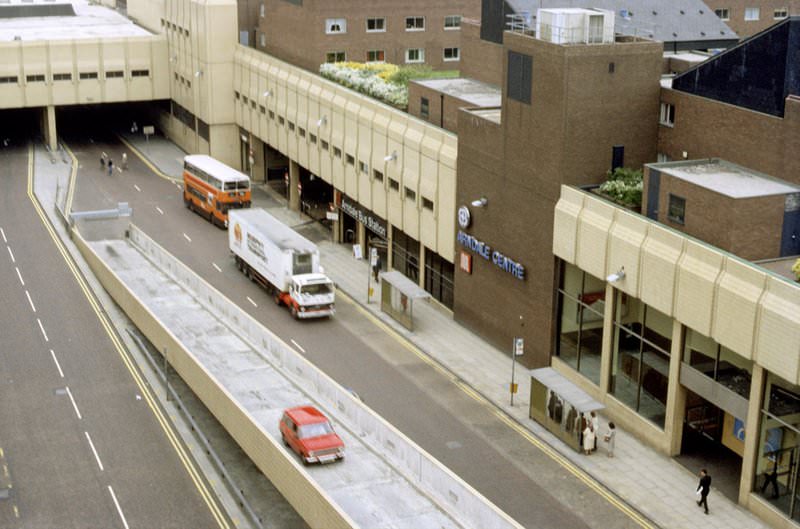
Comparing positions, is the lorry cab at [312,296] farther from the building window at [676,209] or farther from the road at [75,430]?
the building window at [676,209]

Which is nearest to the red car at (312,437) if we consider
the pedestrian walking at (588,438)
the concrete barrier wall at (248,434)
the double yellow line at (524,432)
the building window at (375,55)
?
the concrete barrier wall at (248,434)

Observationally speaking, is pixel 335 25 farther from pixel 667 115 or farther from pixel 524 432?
pixel 524 432

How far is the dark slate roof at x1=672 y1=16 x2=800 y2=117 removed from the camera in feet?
141

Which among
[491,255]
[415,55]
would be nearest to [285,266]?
[491,255]

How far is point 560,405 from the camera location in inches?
1753

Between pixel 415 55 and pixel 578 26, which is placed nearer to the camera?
pixel 578 26

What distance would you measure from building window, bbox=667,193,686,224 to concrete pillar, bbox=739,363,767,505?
7092 mm

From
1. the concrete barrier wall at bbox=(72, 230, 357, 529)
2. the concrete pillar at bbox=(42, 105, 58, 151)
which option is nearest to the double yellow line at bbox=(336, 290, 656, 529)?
the concrete barrier wall at bbox=(72, 230, 357, 529)

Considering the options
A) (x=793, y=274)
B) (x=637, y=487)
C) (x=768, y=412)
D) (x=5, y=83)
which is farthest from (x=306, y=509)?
(x=5, y=83)

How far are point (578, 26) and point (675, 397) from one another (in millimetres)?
16494

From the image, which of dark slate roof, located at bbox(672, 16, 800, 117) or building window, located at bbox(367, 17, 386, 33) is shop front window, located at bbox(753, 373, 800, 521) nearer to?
dark slate roof, located at bbox(672, 16, 800, 117)

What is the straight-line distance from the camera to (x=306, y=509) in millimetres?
35188

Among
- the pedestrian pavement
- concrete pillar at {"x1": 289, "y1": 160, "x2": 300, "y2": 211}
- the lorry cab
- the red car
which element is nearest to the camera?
the red car

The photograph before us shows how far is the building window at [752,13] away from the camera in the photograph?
90438 millimetres
